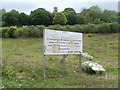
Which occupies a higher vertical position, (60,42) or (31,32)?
(31,32)

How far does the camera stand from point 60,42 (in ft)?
20.6

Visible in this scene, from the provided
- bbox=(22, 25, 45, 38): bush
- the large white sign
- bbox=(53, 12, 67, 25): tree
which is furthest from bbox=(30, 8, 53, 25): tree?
the large white sign

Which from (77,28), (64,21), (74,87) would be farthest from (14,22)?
(74,87)

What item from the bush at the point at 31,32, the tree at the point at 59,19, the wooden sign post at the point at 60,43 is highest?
the tree at the point at 59,19

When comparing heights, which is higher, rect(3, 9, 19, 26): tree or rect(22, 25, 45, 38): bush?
rect(3, 9, 19, 26): tree

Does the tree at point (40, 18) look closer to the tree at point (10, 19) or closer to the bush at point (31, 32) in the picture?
the tree at point (10, 19)

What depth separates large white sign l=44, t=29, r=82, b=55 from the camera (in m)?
5.86

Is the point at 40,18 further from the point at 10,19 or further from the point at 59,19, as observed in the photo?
the point at 10,19

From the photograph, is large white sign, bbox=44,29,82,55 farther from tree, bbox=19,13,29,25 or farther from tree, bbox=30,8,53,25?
tree, bbox=19,13,29,25

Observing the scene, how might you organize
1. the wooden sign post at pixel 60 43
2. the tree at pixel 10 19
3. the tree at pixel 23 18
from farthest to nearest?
the tree at pixel 23 18
the tree at pixel 10 19
the wooden sign post at pixel 60 43

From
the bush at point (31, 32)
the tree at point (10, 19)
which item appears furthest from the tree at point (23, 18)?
the bush at point (31, 32)

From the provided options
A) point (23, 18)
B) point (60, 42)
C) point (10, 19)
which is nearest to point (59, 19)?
point (23, 18)

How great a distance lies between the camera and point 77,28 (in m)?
20.0

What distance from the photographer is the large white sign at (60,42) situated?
19.2 feet
